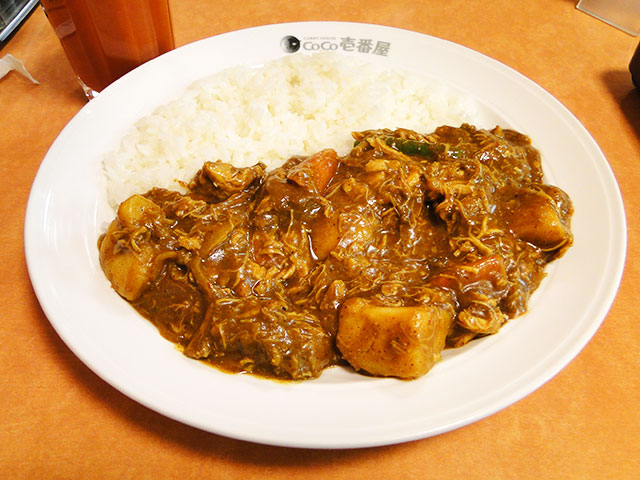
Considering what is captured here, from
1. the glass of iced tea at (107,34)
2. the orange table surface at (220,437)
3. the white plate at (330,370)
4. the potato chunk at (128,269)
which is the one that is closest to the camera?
the white plate at (330,370)

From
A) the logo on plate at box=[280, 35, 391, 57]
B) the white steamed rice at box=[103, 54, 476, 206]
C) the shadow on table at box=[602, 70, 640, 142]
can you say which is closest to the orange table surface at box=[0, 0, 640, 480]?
the shadow on table at box=[602, 70, 640, 142]

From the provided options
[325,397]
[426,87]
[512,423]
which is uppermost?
[426,87]

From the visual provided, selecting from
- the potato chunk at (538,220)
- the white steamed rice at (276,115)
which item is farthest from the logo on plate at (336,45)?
the potato chunk at (538,220)

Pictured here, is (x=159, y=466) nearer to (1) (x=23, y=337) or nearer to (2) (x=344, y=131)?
(1) (x=23, y=337)

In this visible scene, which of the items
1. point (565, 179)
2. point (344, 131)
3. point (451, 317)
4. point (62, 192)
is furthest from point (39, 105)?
point (565, 179)

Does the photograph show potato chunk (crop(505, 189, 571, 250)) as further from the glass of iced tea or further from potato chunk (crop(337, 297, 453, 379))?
the glass of iced tea

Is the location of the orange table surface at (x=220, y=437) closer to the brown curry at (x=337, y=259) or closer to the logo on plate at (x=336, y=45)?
the brown curry at (x=337, y=259)

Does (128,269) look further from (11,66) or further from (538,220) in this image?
(11,66)
